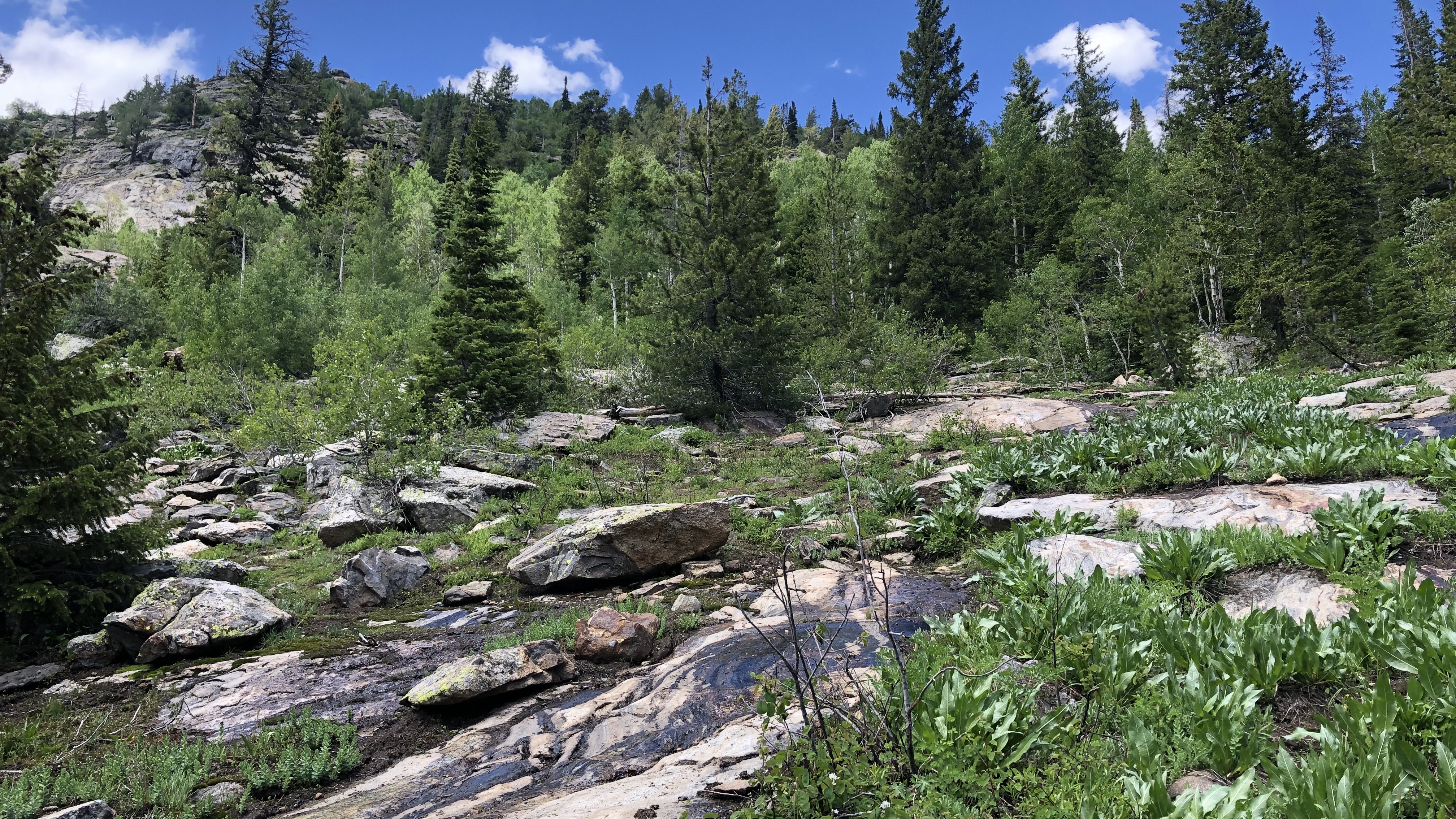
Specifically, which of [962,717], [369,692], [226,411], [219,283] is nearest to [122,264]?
[219,283]

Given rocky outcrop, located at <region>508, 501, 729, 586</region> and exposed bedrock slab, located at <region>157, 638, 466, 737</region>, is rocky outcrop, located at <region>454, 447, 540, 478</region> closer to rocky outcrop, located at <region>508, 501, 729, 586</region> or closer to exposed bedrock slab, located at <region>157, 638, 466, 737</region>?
rocky outcrop, located at <region>508, 501, 729, 586</region>

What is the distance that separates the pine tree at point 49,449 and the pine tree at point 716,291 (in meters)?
14.7

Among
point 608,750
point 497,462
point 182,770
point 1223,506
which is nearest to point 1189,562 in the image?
point 1223,506

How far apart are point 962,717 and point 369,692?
507 cm

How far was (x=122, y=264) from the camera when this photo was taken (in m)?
43.2

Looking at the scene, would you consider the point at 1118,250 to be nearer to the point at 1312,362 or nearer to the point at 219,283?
the point at 1312,362

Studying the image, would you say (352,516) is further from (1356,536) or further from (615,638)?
(1356,536)

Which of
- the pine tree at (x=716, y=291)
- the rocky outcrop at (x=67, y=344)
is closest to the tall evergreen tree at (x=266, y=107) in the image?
the rocky outcrop at (x=67, y=344)

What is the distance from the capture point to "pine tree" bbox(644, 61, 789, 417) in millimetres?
21516

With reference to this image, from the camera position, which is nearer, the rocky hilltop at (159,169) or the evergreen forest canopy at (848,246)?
the evergreen forest canopy at (848,246)

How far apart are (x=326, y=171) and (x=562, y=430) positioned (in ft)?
153

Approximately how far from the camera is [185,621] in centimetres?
692

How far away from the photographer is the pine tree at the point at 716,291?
70.6ft

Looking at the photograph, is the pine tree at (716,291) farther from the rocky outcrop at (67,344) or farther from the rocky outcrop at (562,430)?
the rocky outcrop at (67,344)
